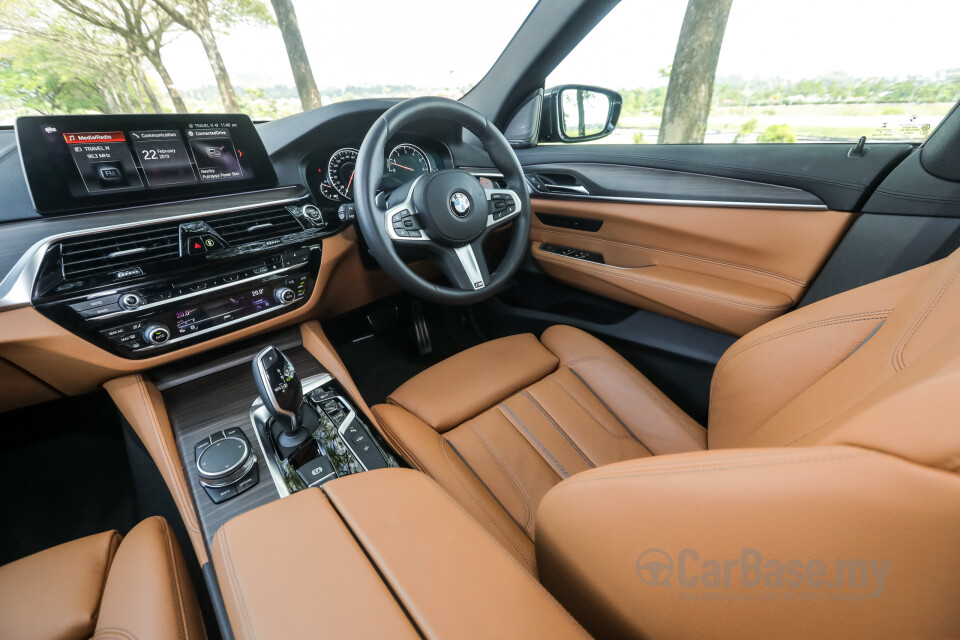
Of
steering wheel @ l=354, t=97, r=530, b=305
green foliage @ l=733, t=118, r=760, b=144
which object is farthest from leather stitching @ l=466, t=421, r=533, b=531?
green foliage @ l=733, t=118, r=760, b=144

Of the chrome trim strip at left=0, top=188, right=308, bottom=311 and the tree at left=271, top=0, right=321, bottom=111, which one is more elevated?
the tree at left=271, top=0, right=321, bottom=111

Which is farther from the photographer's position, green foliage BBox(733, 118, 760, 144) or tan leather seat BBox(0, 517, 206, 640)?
green foliage BBox(733, 118, 760, 144)

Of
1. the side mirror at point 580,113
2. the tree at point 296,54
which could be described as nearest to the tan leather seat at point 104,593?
the tree at point 296,54

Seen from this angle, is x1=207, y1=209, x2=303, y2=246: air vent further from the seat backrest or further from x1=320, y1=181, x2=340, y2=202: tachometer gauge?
the seat backrest

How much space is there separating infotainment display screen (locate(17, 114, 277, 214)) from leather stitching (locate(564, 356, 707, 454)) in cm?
108

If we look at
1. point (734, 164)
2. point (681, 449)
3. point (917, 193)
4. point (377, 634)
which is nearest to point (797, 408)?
point (681, 449)

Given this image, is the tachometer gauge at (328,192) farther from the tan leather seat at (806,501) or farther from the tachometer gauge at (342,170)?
the tan leather seat at (806,501)

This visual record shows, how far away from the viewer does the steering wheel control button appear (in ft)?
3.57

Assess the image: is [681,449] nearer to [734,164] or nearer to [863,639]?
[863,639]

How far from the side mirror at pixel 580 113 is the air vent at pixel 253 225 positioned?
1036 millimetres

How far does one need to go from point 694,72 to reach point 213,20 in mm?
1572

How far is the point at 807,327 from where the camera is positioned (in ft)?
2.68

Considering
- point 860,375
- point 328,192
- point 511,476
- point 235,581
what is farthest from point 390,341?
point 860,375

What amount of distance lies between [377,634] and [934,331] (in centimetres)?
68
